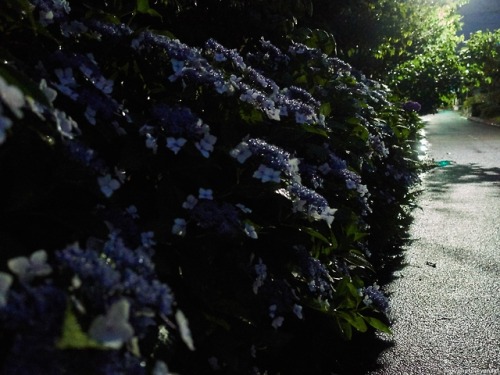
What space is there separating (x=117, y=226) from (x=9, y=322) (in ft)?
2.49

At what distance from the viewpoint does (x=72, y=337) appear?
94cm

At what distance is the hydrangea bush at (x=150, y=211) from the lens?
104cm

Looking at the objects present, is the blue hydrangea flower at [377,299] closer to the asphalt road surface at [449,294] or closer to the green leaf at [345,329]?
the asphalt road surface at [449,294]

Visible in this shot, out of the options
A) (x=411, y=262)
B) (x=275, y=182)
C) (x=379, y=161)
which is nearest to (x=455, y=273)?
(x=411, y=262)

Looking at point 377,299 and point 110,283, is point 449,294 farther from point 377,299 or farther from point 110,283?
point 110,283

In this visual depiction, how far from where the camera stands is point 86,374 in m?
1.01

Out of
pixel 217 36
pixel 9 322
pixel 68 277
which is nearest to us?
pixel 9 322

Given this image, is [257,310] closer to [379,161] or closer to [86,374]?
[86,374]

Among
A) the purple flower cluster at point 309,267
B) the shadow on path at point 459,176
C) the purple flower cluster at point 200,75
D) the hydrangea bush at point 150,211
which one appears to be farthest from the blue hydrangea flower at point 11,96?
the shadow on path at point 459,176

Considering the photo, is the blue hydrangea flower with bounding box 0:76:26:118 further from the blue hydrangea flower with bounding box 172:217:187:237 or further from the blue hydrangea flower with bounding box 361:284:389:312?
the blue hydrangea flower with bounding box 361:284:389:312

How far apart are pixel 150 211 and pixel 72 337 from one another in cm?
122

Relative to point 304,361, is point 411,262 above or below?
below

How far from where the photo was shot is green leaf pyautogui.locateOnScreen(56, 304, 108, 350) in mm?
938

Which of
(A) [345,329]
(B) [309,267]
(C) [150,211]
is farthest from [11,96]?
(A) [345,329]
